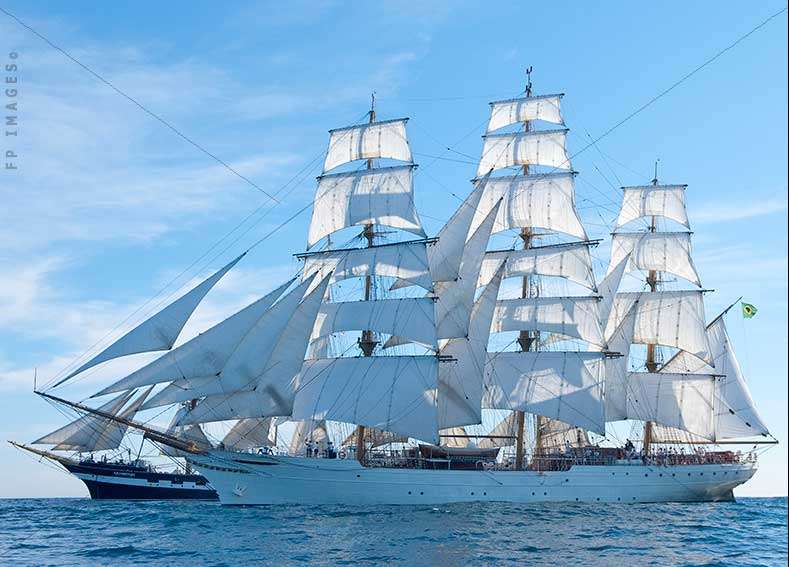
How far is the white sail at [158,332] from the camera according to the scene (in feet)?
173

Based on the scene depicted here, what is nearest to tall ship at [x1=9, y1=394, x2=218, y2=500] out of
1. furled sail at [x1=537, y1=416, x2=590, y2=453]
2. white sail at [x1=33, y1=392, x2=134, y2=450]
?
white sail at [x1=33, y1=392, x2=134, y2=450]

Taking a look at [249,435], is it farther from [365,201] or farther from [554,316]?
[554,316]

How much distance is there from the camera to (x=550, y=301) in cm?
7425

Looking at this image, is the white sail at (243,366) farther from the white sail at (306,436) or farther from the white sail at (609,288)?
the white sail at (609,288)

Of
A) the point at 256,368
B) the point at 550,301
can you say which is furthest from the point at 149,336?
the point at 550,301

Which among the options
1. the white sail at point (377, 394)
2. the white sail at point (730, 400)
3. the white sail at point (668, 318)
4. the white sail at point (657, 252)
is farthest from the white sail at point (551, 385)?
the white sail at point (657, 252)

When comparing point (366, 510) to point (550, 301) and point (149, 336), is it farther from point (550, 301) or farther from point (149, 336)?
point (550, 301)

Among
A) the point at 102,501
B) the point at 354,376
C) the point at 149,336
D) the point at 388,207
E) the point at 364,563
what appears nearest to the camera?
the point at 364,563

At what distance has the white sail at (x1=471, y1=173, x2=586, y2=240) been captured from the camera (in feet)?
252

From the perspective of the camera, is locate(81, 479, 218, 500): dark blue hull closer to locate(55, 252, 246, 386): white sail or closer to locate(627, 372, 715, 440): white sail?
locate(55, 252, 246, 386): white sail

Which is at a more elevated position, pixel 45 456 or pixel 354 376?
pixel 354 376

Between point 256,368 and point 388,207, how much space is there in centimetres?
1899

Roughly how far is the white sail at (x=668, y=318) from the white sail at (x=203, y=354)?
3456 cm

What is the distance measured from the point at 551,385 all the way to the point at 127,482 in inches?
1430
